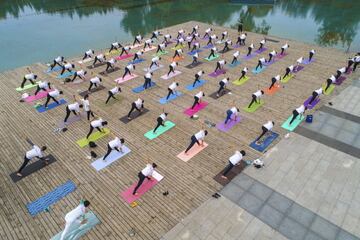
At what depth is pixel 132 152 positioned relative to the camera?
16.1 metres

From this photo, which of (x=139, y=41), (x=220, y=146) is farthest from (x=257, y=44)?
(x=220, y=146)

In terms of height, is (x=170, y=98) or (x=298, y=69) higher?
(x=298, y=69)

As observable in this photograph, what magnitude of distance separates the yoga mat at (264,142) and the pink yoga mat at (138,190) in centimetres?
639

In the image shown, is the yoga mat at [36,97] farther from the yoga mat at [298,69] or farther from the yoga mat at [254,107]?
the yoga mat at [298,69]

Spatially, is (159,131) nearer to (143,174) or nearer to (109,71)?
(143,174)

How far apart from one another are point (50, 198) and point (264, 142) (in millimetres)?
12303

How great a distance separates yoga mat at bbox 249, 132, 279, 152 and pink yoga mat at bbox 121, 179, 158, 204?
252 inches

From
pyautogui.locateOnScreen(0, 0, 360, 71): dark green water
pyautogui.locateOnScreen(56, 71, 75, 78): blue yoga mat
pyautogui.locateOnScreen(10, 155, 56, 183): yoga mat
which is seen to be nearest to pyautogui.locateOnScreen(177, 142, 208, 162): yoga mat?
pyautogui.locateOnScreen(10, 155, 56, 183): yoga mat

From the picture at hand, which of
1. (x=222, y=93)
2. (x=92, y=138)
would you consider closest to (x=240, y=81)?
(x=222, y=93)

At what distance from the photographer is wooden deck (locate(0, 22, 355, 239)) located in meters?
12.2

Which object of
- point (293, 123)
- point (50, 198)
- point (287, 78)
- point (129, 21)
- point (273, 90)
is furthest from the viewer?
point (129, 21)

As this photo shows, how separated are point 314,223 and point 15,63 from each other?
35.6m

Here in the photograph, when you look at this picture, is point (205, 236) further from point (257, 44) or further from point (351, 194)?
point (257, 44)

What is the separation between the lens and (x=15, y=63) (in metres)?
32.9
